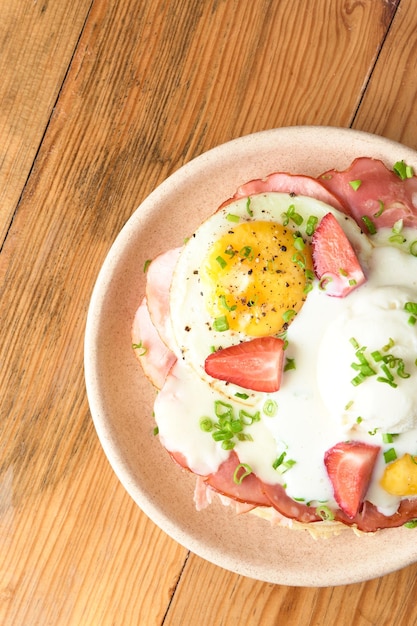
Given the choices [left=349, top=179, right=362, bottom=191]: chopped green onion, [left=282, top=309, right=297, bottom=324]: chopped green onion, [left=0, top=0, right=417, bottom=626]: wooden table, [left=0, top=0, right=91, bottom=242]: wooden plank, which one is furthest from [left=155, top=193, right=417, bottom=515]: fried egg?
[left=0, top=0, right=91, bottom=242]: wooden plank

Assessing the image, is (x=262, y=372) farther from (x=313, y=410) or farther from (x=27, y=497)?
(x=27, y=497)

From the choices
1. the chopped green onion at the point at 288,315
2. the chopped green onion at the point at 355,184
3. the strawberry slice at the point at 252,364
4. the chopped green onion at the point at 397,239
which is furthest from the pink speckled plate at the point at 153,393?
the chopped green onion at the point at 288,315

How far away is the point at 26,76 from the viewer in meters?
2.27

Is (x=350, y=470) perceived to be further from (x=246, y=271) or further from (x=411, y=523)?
(x=246, y=271)

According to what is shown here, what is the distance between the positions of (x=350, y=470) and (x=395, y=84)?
117cm

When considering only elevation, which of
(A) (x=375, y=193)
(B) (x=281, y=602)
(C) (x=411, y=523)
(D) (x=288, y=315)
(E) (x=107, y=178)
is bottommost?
(B) (x=281, y=602)

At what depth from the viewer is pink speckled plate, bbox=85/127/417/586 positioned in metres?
1.96

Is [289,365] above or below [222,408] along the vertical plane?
above

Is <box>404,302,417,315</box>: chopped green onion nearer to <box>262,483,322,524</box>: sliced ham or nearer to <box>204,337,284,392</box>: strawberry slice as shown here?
<box>204,337,284,392</box>: strawberry slice

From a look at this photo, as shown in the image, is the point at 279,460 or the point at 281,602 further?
the point at 281,602

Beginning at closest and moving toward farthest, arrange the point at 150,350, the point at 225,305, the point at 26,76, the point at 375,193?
the point at 225,305, the point at 375,193, the point at 150,350, the point at 26,76

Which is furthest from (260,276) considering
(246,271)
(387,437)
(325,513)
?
(325,513)

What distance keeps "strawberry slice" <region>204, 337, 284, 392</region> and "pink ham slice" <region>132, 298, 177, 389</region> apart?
209 mm

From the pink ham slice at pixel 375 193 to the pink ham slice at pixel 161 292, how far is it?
1.56ft
